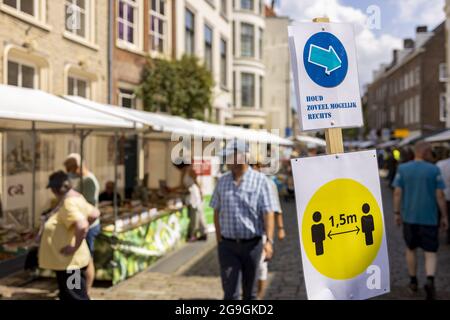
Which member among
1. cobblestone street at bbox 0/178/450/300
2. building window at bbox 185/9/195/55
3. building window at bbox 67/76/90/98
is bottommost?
cobblestone street at bbox 0/178/450/300

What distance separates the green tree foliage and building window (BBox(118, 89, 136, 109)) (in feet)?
0.57

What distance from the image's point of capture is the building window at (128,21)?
330cm

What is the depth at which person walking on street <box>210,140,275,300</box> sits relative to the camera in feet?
13.0

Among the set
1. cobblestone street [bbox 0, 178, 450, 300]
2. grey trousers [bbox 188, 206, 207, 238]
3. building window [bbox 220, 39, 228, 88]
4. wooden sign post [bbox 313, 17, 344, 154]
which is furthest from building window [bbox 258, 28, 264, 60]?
wooden sign post [bbox 313, 17, 344, 154]

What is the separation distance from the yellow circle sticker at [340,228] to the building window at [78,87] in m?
5.01

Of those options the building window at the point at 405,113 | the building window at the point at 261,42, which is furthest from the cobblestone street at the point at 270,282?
the building window at the point at 405,113

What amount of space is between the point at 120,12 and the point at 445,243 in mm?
7139

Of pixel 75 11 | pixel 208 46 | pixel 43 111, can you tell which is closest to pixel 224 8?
pixel 208 46

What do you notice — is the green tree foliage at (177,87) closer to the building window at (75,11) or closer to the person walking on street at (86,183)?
the person walking on street at (86,183)

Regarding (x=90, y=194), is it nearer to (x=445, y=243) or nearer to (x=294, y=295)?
(x=294, y=295)

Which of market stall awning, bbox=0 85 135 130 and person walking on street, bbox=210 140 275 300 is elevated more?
market stall awning, bbox=0 85 135 130

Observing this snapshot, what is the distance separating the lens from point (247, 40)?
17438 millimetres

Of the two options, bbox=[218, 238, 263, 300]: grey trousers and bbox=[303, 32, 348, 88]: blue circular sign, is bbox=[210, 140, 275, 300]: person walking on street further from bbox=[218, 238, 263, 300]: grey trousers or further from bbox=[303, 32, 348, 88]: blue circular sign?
bbox=[303, 32, 348, 88]: blue circular sign
